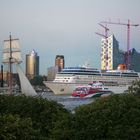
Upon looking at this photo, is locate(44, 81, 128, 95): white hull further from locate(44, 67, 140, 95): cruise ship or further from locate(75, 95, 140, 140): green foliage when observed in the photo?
locate(75, 95, 140, 140): green foliage

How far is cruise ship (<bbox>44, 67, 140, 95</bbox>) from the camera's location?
104 meters

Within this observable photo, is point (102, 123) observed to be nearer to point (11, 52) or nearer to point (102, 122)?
point (102, 122)

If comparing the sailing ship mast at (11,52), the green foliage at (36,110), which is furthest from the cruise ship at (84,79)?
the green foliage at (36,110)

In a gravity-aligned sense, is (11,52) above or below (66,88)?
above

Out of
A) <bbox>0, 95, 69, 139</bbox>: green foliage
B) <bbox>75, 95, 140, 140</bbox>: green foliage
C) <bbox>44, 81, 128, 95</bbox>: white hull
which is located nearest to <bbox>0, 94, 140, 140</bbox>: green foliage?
<bbox>75, 95, 140, 140</bbox>: green foliage

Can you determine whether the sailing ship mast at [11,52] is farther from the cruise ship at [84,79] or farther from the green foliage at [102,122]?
the green foliage at [102,122]

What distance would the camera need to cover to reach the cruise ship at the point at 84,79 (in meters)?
104

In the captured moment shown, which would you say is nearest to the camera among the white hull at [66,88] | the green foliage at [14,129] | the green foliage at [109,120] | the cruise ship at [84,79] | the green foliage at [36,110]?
the green foliage at [14,129]

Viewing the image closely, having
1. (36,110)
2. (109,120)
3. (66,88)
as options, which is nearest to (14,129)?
(109,120)

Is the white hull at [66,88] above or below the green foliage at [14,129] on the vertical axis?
below

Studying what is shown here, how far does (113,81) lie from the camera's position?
107m

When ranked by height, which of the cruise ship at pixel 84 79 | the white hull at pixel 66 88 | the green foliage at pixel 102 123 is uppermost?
the green foliage at pixel 102 123

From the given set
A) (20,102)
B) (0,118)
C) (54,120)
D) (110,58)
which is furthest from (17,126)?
(110,58)

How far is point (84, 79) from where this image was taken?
10544 centimetres
